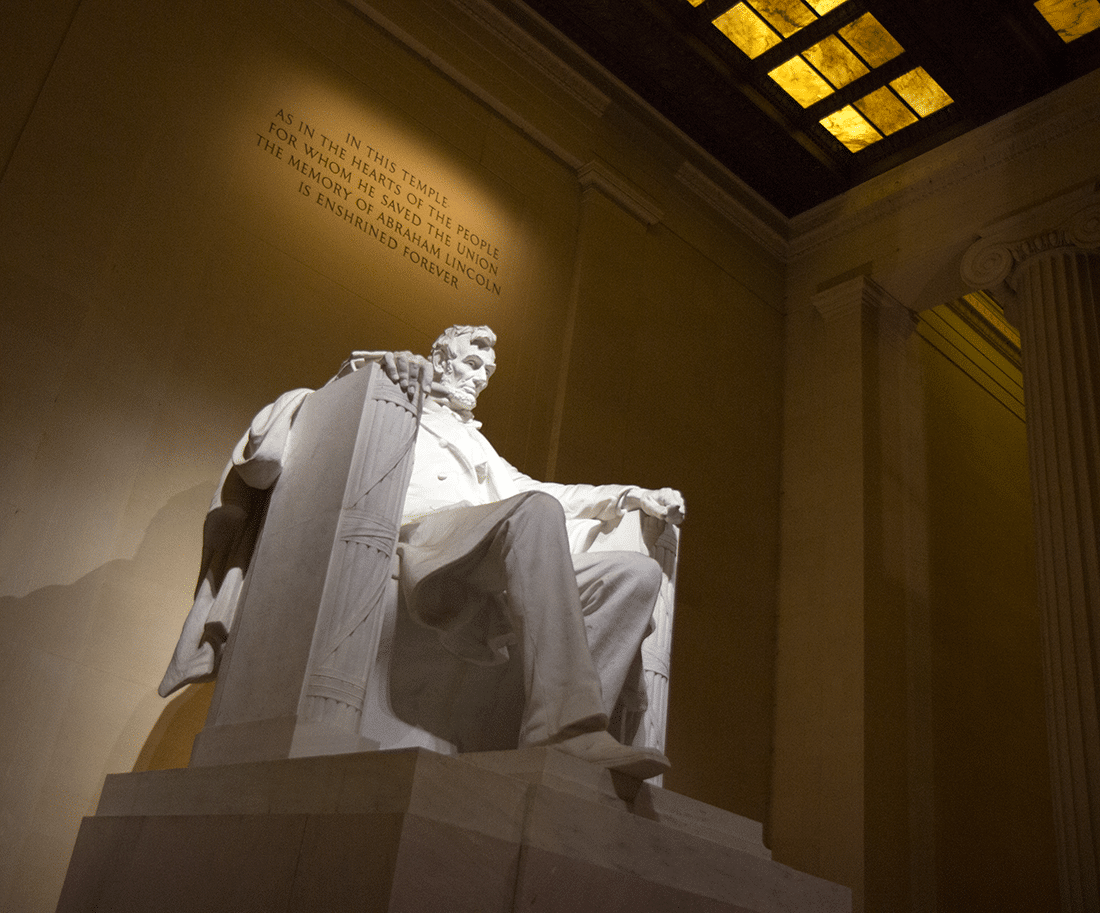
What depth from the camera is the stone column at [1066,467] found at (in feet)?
19.2

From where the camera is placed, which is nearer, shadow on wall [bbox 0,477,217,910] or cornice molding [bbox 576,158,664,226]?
shadow on wall [bbox 0,477,217,910]

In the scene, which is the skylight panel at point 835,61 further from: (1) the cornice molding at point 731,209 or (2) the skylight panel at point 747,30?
(1) the cornice molding at point 731,209

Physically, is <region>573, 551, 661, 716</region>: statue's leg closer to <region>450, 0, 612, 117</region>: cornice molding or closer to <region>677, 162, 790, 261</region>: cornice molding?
<region>450, 0, 612, 117</region>: cornice molding

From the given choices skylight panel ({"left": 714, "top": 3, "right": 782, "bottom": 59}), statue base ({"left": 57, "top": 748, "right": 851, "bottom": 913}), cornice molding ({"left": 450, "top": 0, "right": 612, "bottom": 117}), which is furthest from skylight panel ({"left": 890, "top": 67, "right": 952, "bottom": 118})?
statue base ({"left": 57, "top": 748, "right": 851, "bottom": 913})

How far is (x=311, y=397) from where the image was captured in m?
3.94

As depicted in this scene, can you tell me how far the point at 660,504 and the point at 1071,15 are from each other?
5724 mm

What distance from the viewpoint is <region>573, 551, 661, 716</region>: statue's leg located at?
343 cm

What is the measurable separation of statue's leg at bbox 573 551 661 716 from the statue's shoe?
17.5 inches

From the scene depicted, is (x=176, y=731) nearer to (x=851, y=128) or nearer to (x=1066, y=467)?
A: (x=1066, y=467)

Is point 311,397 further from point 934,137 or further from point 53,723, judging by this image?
point 934,137

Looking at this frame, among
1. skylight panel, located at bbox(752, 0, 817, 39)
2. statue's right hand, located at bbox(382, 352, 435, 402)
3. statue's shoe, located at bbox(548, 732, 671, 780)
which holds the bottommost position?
statue's shoe, located at bbox(548, 732, 671, 780)

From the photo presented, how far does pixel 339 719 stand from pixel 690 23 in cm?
636

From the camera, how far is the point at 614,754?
2.82 meters

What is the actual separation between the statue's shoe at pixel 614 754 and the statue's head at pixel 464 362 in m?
1.91
